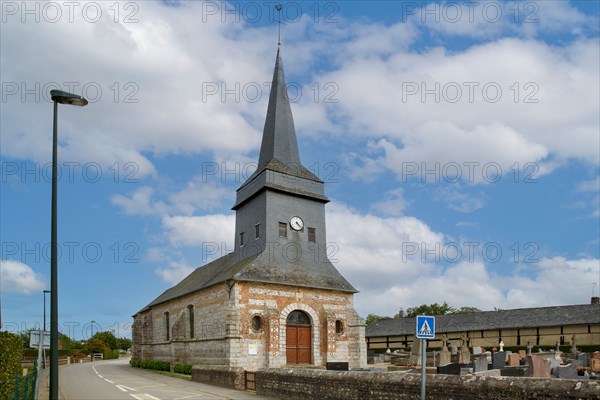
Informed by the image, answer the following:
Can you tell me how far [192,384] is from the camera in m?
24.4

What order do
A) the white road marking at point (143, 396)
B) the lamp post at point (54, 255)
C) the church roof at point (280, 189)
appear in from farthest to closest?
the church roof at point (280, 189) → the white road marking at point (143, 396) → the lamp post at point (54, 255)

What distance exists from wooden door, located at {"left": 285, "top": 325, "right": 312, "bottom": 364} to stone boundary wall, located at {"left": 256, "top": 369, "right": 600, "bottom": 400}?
9.03m

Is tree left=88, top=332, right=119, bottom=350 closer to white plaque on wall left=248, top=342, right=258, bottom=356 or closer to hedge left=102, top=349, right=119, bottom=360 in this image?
hedge left=102, top=349, right=119, bottom=360

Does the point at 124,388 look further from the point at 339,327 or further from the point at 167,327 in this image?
the point at 167,327

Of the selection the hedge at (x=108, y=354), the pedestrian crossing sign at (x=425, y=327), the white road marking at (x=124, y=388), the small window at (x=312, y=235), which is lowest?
the hedge at (x=108, y=354)

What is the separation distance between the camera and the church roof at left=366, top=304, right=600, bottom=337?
143 feet

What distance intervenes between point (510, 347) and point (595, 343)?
20.9 ft

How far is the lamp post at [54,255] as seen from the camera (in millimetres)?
10547

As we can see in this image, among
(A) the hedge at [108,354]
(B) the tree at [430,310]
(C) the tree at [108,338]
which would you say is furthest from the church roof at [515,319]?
(C) the tree at [108,338]

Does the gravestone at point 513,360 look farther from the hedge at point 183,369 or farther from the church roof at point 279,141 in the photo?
the hedge at point 183,369

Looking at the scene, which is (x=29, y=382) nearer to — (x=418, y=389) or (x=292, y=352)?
(x=418, y=389)

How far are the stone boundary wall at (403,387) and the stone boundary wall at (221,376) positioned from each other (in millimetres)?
1809

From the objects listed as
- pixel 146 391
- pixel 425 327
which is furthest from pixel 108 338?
pixel 425 327

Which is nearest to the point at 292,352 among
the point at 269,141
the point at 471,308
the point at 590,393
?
the point at 269,141
